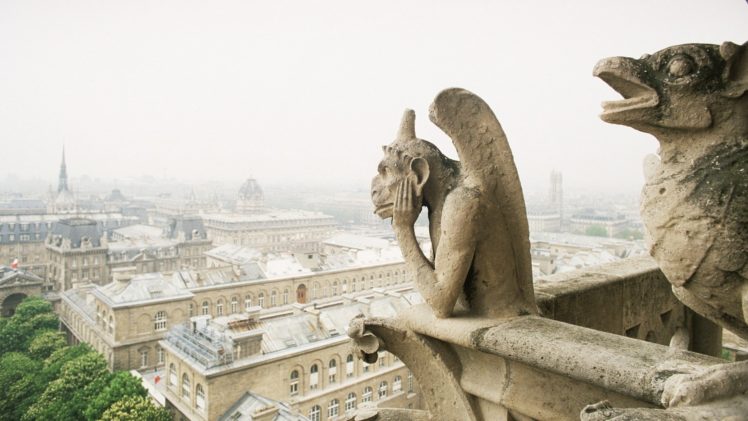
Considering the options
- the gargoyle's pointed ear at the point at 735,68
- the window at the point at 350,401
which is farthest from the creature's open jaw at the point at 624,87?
the window at the point at 350,401

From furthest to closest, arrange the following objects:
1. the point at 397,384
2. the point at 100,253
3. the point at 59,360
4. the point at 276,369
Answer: the point at 100,253 → the point at 59,360 → the point at 397,384 → the point at 276,369

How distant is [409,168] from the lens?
3.08 m

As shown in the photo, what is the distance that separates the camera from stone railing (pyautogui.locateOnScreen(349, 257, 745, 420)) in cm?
201

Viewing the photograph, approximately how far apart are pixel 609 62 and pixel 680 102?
11.3 inches

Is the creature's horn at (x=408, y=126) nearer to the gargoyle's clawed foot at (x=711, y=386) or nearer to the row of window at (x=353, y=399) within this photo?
the gargoyle's clawed foot at (x=711, y=386)

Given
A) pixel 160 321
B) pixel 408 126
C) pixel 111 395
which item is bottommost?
pixel 111 395

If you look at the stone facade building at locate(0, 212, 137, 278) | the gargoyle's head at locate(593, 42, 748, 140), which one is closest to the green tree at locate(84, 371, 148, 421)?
the gargoyle's head at locate(593, 42, 748, 140)

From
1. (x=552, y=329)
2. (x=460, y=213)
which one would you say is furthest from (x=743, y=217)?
(x=460, y=213)

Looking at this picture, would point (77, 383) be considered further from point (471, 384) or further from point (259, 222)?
point (259, 222)

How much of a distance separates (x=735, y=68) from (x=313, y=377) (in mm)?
22982

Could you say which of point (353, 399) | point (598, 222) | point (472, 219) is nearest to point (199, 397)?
point (353, 399)

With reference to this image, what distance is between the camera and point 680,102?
187cm

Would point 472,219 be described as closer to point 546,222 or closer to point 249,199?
point 546,222

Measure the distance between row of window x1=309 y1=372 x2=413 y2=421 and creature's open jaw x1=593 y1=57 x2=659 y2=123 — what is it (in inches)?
883
